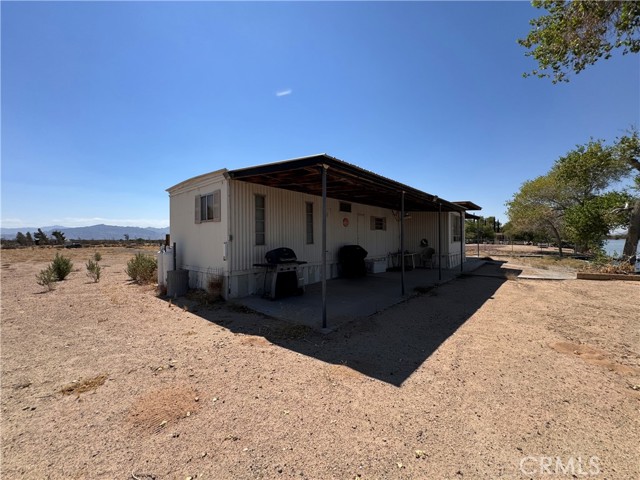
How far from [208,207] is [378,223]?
25.4ft

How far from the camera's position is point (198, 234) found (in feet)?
26.0

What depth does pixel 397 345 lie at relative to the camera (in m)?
4.28

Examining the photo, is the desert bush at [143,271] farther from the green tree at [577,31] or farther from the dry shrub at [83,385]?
the green tree at [577,31]

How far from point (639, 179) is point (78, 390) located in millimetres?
22597

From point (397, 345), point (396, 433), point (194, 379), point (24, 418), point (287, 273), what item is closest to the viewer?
point (396, 433)

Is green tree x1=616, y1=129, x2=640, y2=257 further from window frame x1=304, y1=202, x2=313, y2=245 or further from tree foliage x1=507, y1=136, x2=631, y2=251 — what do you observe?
window frame x1=304, y1=202, x2=313, y2=245

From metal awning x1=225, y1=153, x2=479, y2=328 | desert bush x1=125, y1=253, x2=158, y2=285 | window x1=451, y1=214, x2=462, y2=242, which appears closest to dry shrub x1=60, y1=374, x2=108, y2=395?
metal awning x1=225, y1=153, x2=479, y2=328

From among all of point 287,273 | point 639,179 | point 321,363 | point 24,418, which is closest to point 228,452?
point 321,363

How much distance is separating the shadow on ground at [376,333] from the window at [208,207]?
2147 mm

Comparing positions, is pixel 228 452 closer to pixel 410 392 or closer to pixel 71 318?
pixel 410 392

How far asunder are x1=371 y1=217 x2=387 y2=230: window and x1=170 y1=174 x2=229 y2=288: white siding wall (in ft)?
23.5

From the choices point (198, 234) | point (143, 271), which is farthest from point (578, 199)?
point (143, 271)

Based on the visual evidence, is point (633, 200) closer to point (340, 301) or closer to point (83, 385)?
point (340, 301)

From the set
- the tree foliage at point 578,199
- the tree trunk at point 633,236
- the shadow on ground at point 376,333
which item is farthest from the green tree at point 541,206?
the shadow on ground at point 376,333
